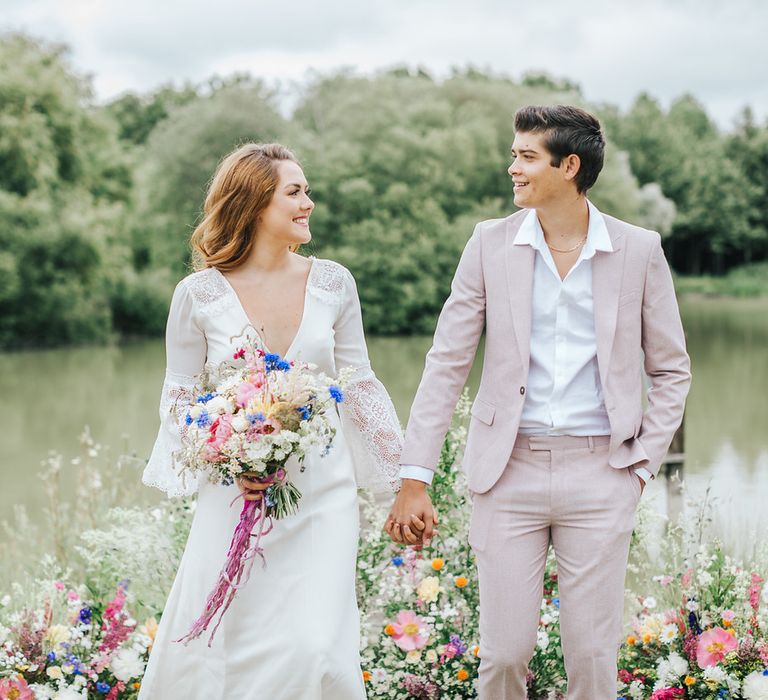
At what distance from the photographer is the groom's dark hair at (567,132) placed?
3.06 m

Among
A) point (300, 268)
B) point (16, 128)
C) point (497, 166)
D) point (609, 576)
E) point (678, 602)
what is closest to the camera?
point (609, 576)

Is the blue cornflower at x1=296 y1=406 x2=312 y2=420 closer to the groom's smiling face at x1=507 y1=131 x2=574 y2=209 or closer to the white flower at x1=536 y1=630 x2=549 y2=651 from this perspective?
the groom's smiling face at x1=507 y1=131 x2=574 y2=209

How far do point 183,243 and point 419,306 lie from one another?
6.50 meters

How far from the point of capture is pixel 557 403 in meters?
3.03

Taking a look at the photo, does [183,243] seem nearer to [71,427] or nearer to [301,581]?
[71,427]

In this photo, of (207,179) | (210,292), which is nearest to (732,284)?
(207,179)

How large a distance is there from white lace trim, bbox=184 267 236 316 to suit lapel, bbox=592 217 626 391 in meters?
1.17

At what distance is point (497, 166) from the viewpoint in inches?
1115

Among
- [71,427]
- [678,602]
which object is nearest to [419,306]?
[71,427]

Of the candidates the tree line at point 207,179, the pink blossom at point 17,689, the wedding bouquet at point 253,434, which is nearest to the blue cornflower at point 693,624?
the wedding bouquet at point 253,434

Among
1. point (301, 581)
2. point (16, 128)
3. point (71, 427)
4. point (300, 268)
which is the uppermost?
point (16, 128)

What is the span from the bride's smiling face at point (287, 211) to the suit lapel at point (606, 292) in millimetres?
969

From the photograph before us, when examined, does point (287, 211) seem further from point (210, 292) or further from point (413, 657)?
point (413, 657)

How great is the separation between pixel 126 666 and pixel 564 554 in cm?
169
